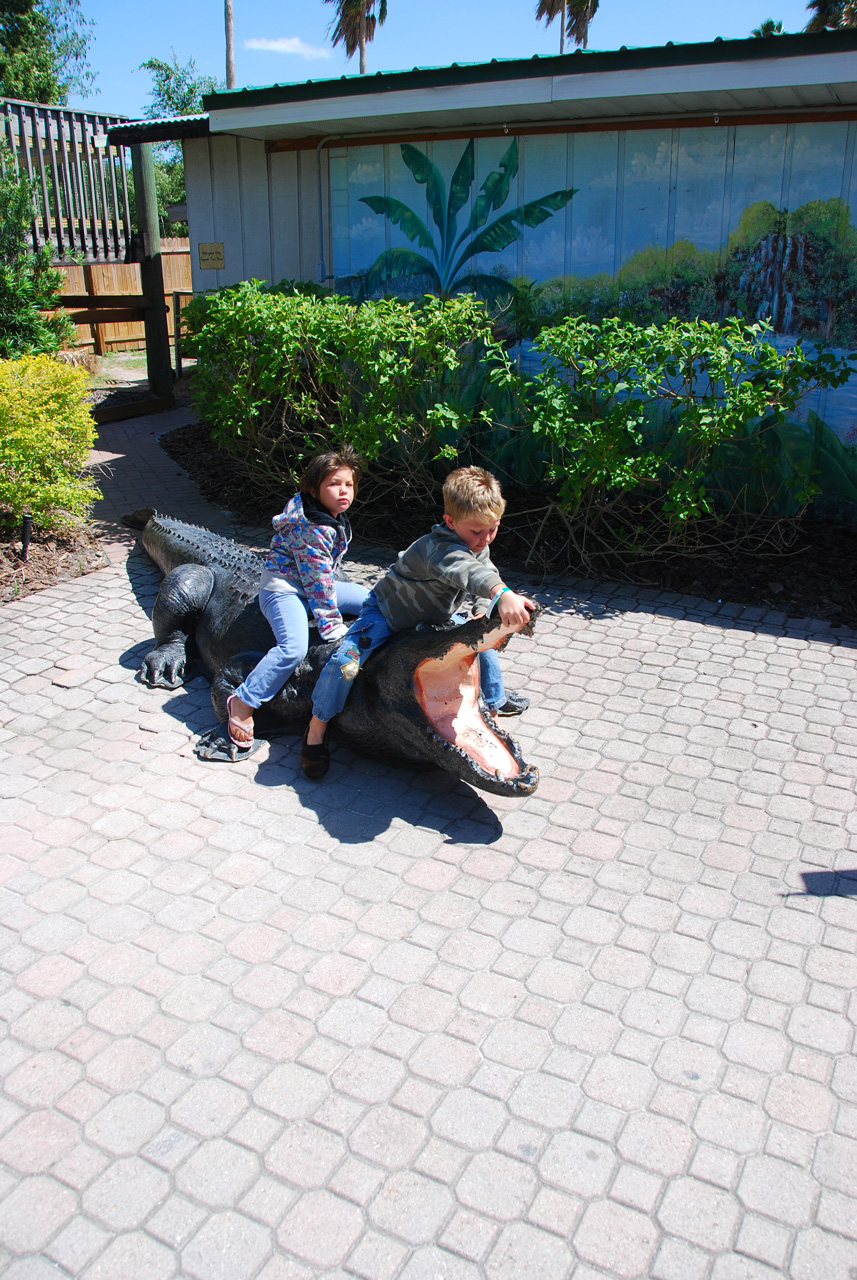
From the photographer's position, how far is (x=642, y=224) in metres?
7.90

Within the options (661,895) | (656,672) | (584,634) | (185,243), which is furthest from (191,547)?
(185,243)

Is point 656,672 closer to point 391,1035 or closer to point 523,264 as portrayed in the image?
point 391,1035

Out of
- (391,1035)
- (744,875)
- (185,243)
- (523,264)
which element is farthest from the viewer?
(185,243)

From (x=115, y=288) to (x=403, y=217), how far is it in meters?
12.7

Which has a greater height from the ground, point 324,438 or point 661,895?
point 324,438

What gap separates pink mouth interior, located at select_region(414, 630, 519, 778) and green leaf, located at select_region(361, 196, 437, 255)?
6.05 meters

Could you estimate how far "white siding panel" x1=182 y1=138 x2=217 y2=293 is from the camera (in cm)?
1098

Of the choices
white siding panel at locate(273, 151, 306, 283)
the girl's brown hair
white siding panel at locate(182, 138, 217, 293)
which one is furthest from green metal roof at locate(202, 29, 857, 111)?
the girl's brown hair

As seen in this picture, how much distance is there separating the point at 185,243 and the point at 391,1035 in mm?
25230

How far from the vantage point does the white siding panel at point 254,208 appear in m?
10.6

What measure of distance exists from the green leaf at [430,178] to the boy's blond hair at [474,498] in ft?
18.8

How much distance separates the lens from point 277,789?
4629mm

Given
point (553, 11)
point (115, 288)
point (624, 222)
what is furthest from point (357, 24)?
point (624, 222)

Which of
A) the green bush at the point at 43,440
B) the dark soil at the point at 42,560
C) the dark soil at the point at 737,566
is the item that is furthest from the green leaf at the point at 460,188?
the dark soil at the point at 42,560
